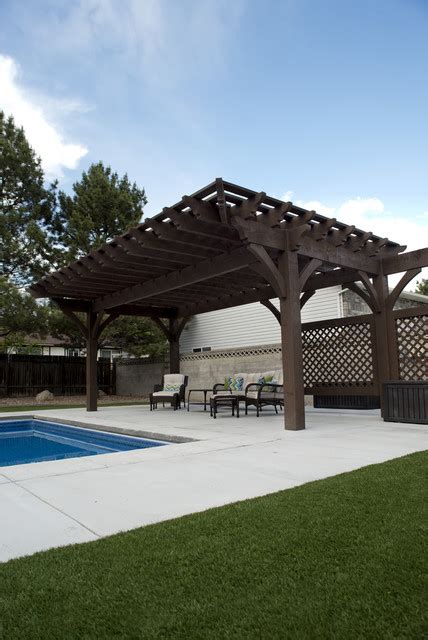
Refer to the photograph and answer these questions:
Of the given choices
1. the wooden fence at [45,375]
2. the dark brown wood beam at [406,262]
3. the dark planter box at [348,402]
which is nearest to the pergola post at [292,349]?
the dark brown wood beam at [406,262]

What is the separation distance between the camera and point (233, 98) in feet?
38.1

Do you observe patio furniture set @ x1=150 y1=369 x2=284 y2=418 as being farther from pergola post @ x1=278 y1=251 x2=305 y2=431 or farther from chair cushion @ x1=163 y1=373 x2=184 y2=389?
pergola post @ x1=278 y1=251 x2=305 y2=431

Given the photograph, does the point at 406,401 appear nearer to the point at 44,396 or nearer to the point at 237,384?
the point at 237,384

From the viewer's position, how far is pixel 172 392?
11281mm

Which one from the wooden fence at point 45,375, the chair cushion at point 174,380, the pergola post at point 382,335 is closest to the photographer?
the pergola post at point 382,335

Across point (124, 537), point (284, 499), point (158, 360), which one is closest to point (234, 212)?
point (284, 499)

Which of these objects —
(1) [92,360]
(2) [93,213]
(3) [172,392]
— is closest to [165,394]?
(3) [172,392]

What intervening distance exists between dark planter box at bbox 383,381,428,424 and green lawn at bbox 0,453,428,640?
4703 millimetres

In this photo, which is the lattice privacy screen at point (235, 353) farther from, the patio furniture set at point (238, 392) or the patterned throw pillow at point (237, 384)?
the patterned throw pillow at point (237, 384)

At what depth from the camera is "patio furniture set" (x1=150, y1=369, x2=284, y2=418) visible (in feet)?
28.7

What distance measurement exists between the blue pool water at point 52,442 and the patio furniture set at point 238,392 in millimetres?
2091

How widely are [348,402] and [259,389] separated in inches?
119

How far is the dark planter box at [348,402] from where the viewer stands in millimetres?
10406

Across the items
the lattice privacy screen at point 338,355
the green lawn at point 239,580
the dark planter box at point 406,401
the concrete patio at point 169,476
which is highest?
the lattice privacy screen at point 338,355
